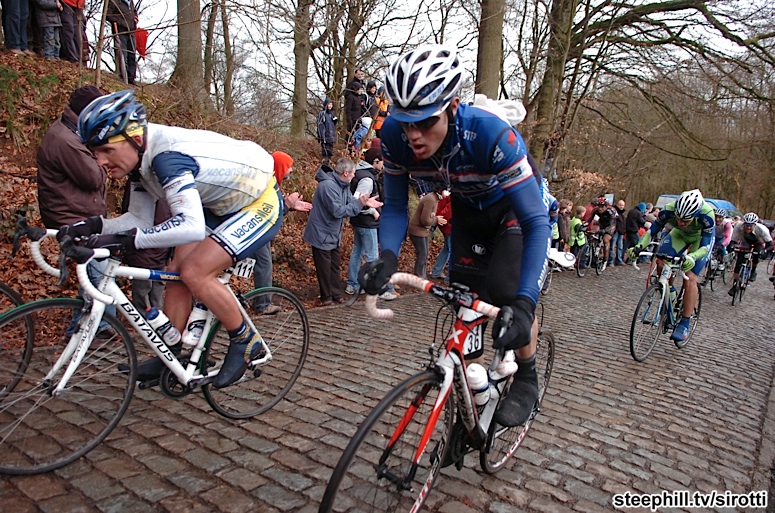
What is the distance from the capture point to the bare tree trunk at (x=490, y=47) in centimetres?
1155

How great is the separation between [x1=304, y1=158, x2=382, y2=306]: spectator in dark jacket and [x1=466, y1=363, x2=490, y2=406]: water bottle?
5.17 meters

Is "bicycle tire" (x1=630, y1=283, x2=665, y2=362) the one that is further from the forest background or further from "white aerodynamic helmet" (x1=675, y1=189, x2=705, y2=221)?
the forest background

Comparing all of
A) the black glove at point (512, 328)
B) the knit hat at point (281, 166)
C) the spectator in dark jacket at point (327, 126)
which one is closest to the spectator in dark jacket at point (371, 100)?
the spectator in dark jacket at point (327, 126)

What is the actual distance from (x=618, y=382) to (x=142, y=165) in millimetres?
4973

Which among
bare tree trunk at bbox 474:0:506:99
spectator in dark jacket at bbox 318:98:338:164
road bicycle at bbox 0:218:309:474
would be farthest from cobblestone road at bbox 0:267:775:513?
spectator in dark jacket at bbox 318:98:338:164

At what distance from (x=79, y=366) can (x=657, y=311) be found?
256 inches

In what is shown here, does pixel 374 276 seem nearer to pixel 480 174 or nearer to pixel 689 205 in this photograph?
pixel 480 174

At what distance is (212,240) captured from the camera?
3348mm

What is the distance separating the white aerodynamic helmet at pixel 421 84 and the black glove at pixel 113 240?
5.58 feet

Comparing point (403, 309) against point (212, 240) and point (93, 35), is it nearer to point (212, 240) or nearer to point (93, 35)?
point (212, 240)

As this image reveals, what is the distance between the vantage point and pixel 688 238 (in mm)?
7055

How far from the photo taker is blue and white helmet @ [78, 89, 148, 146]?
2.87 meters

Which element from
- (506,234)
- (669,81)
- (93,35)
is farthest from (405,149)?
(669,81)

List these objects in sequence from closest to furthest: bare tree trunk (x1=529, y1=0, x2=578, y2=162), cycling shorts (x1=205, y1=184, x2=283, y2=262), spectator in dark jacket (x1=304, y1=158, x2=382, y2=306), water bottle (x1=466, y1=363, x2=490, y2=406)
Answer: water bottle (x1=466, y1=363, x2=490, y2=406) < cycling shorts (x1=205, y1=184, x2=283, y2=262) < spectator in dark jacket (x1=304, y1=158, x2=382, y2=306) < bare tree trunk (x1=529, y1=0, x2=578, y2=162)
